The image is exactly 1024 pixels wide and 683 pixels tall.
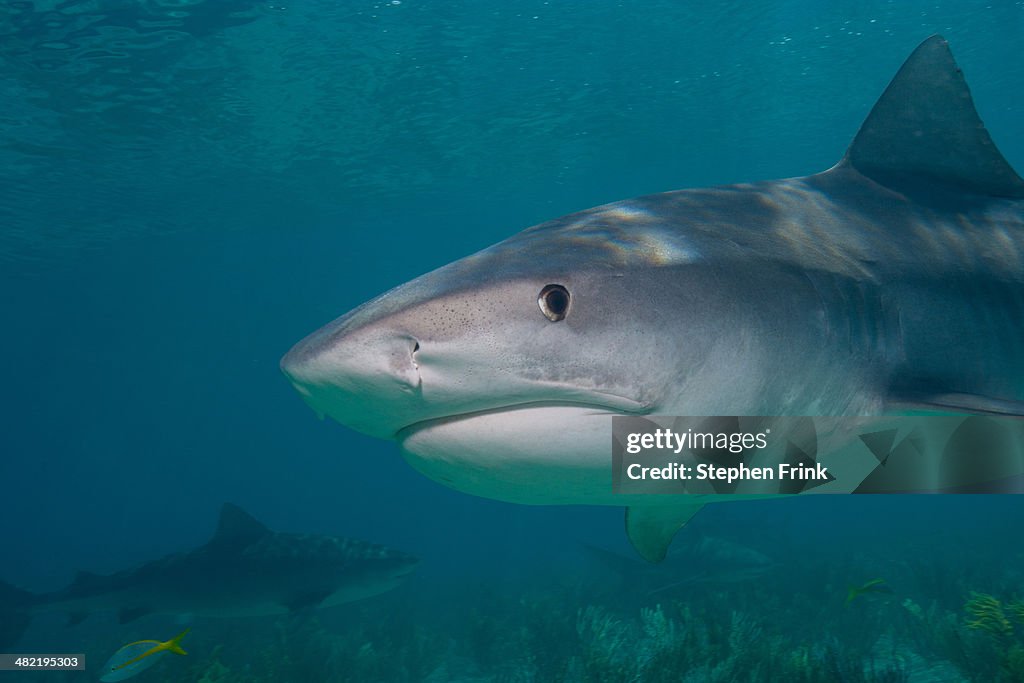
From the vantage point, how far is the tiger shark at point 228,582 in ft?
31.1

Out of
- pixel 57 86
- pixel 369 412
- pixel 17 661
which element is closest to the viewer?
pixel 369 412

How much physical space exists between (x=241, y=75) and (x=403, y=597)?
17586 mm

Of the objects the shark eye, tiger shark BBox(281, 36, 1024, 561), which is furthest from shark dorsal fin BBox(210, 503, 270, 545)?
the shark eye

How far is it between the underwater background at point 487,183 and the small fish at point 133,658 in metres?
1.71

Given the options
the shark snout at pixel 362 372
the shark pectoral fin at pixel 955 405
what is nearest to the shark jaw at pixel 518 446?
A: the shark snout at pixel 362 372

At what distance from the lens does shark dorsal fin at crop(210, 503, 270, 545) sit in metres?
10.2

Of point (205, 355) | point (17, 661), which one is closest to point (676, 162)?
point (17, 661)

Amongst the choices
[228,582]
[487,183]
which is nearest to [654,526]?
[228,582]

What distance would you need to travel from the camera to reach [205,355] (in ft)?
317

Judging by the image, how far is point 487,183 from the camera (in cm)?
3503

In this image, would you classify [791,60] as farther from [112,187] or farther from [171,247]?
[171,247]

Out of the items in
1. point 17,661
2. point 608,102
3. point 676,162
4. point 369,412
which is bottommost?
point 17,661

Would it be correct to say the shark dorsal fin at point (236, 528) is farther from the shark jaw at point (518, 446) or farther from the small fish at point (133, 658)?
the shark jaw at point (518, 446)

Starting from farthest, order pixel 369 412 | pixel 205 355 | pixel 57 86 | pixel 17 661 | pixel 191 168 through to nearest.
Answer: pixel 205 355
pixel 191 168
pixel 57 86
pixel 17 661
pixel 369 412
